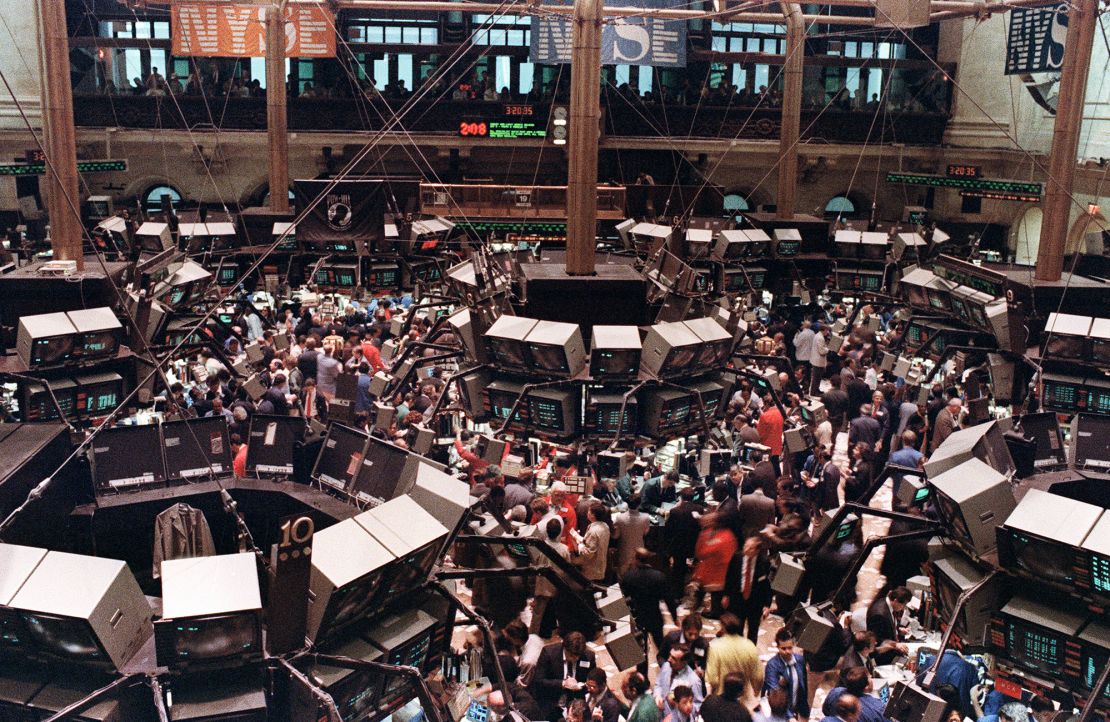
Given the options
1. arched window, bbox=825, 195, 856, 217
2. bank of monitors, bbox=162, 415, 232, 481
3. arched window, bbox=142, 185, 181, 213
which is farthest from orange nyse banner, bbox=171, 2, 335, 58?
bank of monitors, bbox=162, 415, 232, 481

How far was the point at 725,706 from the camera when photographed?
7273 mm

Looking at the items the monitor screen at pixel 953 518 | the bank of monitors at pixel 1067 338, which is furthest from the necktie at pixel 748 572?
the bank of monitors at pixel 1067 338

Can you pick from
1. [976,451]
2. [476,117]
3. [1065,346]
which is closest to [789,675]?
[976,451]

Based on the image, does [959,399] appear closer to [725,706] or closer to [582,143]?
[582,143]

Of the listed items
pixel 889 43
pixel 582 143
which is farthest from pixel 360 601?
pixel 889 43

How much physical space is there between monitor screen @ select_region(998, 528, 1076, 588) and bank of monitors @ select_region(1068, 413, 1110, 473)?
3507mm

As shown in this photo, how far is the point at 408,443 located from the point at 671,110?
2273cm

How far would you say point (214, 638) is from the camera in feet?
20.6

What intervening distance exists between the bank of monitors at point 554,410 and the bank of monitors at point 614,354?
35 centimetres

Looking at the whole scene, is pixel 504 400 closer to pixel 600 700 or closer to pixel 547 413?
pixel 547 413

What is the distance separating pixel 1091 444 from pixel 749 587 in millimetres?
3704

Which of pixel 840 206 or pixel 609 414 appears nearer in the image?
pixel 609 414

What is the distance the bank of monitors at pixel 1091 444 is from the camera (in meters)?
11.0

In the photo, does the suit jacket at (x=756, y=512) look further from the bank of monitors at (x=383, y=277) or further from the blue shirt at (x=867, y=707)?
the bank of monitors at (x=383, y=277)
